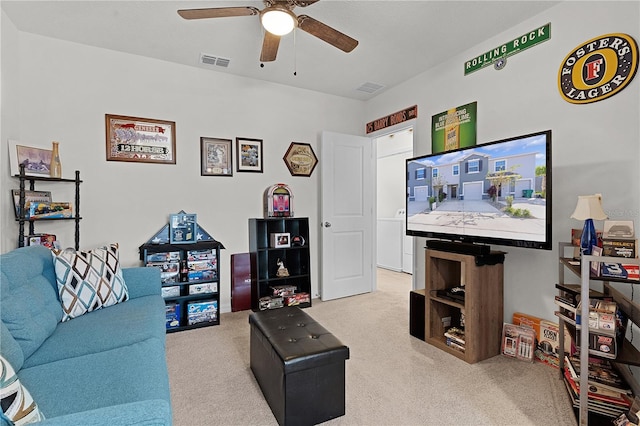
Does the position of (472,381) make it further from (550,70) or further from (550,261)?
(550,70)

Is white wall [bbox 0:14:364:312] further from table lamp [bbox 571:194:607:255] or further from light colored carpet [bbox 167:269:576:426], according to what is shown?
table lamp [bbox 571:194:607:255]

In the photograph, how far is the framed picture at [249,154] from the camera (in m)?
3.63

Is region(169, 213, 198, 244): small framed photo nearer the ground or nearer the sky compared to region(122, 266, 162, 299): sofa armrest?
nearer the sky

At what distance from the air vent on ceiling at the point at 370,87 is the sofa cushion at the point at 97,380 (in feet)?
11.7

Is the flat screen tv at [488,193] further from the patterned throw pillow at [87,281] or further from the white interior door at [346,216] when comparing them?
the patterned throw pillow at [87,281]

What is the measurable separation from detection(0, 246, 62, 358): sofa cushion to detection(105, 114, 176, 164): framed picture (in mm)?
1345

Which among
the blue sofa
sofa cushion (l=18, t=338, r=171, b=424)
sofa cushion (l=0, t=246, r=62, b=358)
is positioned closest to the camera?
the blue sofa

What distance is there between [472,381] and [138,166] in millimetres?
3465

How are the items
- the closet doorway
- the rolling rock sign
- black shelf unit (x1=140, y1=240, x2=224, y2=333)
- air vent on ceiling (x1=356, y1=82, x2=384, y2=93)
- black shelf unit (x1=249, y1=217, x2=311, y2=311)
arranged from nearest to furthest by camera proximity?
the rolling rock sign < black shelf unit (x1=140, y1=240, x2=224, y2=333) < black shelf unit (x1=249, y1=217, x2=311, y2=311) < air vent on ceiling (x1=356, y1=82, x2=384, y2=93) < the closet doorway

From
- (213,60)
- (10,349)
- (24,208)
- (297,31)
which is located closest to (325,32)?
(297,31)

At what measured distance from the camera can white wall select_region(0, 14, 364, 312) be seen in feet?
8.94

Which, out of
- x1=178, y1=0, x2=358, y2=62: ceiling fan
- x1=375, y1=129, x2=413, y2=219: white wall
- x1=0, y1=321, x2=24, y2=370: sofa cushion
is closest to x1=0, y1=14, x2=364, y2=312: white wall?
x1=178, y1=0, x2=358, y2=62: ceiling fan

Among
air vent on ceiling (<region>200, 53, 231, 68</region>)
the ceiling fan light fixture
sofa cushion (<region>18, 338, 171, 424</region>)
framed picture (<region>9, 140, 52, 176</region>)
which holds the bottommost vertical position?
sofa cushion (<region>18, 338, 171, 424</region>)

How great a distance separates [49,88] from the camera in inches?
109
